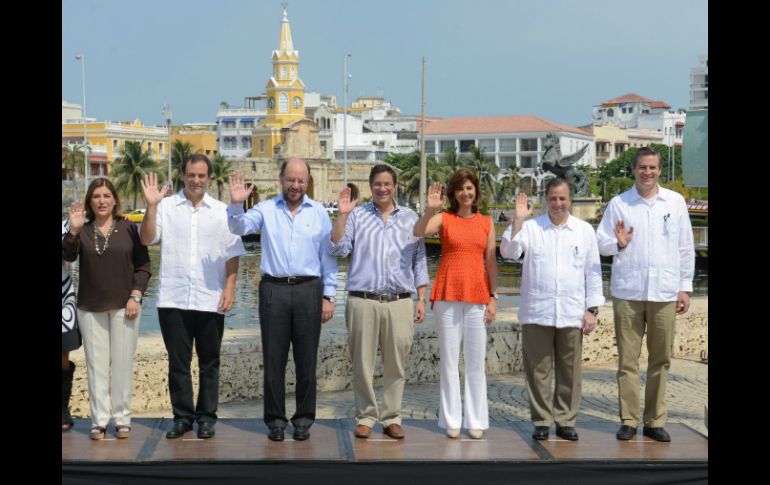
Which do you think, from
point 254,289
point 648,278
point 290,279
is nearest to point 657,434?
→ point 648,278

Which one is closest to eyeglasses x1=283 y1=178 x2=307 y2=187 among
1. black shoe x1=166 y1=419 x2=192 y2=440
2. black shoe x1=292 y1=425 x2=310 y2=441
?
black shoe x1=292 y1=425 x2=310 y2=441

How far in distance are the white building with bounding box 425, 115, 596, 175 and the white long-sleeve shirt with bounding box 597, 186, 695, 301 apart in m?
94.9

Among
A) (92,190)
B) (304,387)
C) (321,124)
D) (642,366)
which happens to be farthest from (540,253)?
(321,124)

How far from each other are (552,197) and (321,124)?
102 metres

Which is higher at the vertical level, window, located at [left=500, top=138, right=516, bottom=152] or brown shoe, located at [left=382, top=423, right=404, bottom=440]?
window, located at [left=500, top=138, right=516, bottom=152]

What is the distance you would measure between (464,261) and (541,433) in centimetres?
111

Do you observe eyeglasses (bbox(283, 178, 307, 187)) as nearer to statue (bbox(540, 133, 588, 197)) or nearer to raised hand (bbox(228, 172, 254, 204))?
raised hand (bbox(228, 172, 254, 204))

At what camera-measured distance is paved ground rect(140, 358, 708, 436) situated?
25.0 ft

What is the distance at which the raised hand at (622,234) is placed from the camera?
5992 millimetres

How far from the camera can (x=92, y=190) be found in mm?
5863

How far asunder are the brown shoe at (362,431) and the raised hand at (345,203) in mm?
1262

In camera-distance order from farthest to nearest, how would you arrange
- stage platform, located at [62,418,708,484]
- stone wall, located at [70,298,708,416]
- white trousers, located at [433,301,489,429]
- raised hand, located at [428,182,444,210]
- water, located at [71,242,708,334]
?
water, located at [71,242,708,334] < stone wall, located at [70,298,708,416] < white trousers, located at [433,301,489,429] < raised hand, located at [428,182,444,210] < stage platform, located at [62,418,708,484]
